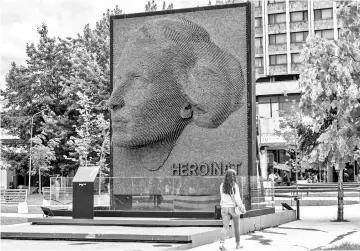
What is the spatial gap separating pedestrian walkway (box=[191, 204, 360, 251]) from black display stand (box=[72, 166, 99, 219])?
5.09m

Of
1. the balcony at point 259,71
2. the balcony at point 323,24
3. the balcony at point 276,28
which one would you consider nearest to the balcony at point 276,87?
the balcony at point 259,71

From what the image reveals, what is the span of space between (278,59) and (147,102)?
6108 cm

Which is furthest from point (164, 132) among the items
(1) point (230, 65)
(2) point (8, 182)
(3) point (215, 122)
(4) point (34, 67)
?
(2) point (8, 182)

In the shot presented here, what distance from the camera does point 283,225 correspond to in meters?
21.5

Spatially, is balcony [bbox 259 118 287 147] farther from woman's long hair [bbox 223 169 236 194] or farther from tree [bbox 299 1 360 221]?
tree [bbox 299 1 360 221]

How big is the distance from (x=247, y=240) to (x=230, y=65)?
6.81m

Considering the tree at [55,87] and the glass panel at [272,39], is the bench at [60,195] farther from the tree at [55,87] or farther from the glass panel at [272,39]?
the glass panel at [272,39]

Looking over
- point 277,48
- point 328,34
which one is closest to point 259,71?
point 277,48

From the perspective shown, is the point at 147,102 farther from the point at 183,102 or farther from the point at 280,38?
the point at 280,38

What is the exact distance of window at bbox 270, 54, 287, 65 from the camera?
8050 centimetres

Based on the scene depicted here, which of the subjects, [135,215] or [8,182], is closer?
[135,215]

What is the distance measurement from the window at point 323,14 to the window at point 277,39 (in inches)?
185

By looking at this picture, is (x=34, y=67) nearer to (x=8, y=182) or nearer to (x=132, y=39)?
(x=8, y=182)

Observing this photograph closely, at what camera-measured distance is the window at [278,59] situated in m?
80.5
